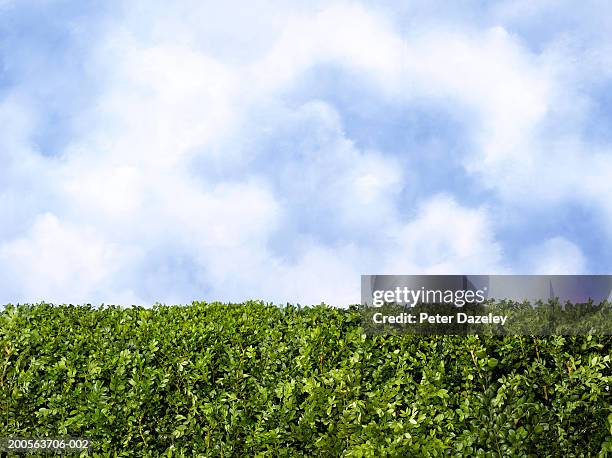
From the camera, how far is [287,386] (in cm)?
578

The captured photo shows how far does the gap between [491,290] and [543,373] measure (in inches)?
34.8

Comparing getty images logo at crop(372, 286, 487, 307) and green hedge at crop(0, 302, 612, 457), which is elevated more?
getty images logo at crop(372, 286, 487, 307)

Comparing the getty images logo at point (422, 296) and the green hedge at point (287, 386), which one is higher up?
the getty images logo at point (422, 296)

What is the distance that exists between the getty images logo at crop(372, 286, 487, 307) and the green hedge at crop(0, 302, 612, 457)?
0.30 metres

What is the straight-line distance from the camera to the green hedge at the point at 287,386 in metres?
5.26

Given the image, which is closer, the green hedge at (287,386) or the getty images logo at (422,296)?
the green hedge at (287,386)

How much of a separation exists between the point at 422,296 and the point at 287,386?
1437mm

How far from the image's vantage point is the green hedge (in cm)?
526

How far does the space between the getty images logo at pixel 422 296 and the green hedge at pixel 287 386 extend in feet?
0.97

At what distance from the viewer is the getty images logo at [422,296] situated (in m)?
5.84

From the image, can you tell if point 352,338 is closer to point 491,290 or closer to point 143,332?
point 491,290

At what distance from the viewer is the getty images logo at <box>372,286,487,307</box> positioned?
584 centimetres

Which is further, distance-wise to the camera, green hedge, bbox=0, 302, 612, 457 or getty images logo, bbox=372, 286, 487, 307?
getty images logo, bbox=372, 286, 487, 307

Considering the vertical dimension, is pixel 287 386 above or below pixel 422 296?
below
